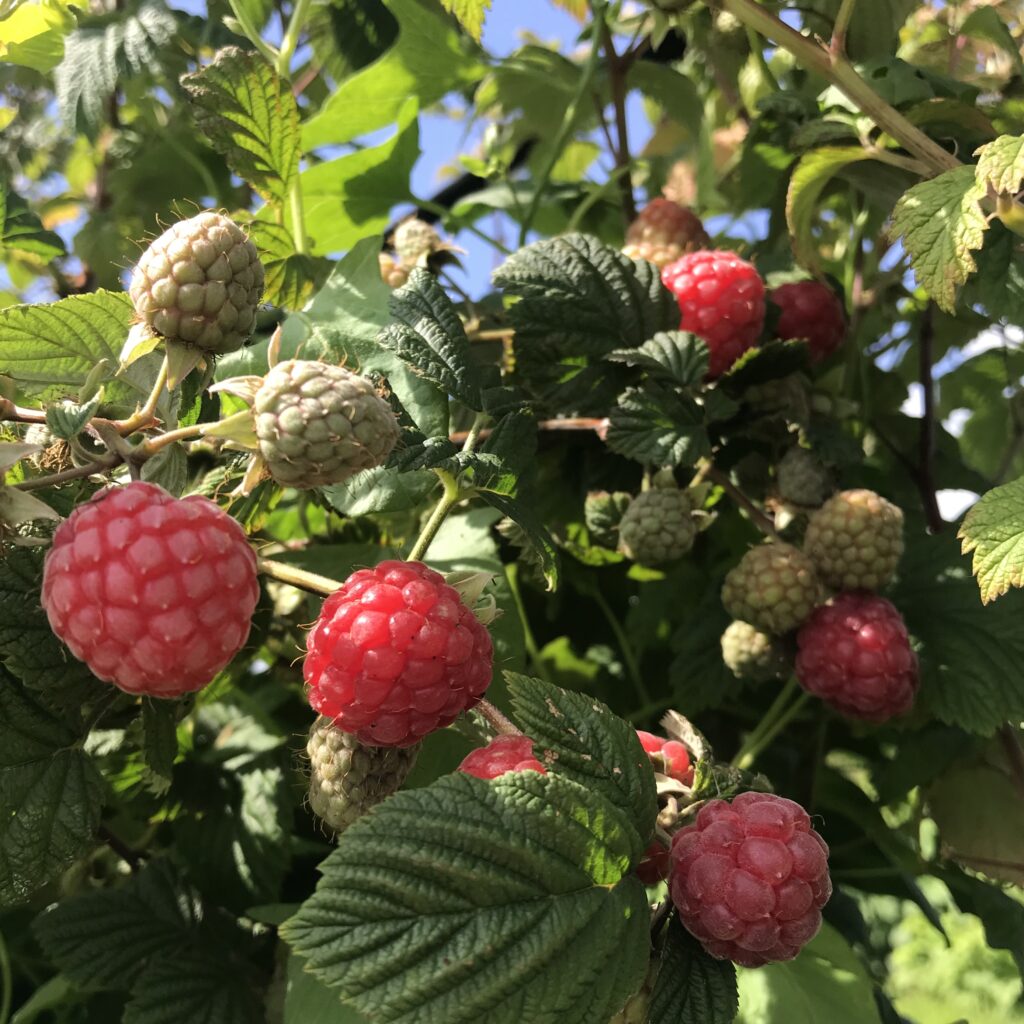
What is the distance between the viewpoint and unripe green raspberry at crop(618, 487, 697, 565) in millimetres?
917

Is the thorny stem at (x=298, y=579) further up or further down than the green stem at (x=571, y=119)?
further down

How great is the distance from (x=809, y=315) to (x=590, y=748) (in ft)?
2.11

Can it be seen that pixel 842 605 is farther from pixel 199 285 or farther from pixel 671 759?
pixel 199 285

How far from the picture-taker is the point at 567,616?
1.25 metres

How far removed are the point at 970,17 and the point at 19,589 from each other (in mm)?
1078

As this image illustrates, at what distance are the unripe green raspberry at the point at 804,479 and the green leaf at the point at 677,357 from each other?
0.45ft

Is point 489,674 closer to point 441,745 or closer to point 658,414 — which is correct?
point 441,745

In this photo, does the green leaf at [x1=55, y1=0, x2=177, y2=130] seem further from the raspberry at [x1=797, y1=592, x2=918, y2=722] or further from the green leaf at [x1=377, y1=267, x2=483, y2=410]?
the raspberry at [x1=797, y1=592, x2=918, y2=722]

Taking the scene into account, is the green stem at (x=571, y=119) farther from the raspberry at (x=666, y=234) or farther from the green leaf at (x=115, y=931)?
the green leaf at (x=115, y=931)

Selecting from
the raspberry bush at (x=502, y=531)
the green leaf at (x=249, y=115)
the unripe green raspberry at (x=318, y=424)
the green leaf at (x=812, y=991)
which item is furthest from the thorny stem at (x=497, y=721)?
the green leaf at (x=249, y=115)

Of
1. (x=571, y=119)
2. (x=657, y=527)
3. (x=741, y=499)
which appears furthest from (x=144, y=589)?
(x=571, y=119)

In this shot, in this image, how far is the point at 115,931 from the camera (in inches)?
37.4

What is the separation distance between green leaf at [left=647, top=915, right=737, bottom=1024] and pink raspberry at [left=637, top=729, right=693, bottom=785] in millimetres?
106

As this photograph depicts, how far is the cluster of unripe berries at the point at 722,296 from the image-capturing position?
99 cm
